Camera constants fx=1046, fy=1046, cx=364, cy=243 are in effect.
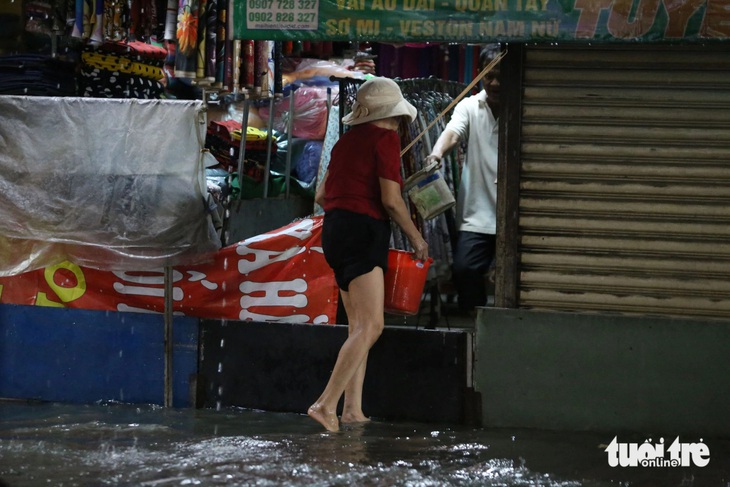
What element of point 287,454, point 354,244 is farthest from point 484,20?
point 287,454

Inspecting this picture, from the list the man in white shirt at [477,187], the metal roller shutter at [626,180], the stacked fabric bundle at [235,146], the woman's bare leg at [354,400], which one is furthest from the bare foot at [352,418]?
the stacked fabric bundle at [235,146]

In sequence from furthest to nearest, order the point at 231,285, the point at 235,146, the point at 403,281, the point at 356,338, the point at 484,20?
the point at 235,146 < the point at 231,285 < the point at 403,281 < the point at 356,338 < the point at 484,20

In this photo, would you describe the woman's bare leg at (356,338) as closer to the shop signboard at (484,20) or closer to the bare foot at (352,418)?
the bare foot at (352,418)

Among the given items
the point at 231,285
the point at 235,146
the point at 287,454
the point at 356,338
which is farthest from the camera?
the point at 235,146

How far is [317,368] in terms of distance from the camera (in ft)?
22.6

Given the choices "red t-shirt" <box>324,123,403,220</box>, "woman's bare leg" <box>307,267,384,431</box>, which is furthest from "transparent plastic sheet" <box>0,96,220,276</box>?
"woman's bare leg" <box>307,267,384,431</box>

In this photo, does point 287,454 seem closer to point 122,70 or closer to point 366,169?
point 366,169

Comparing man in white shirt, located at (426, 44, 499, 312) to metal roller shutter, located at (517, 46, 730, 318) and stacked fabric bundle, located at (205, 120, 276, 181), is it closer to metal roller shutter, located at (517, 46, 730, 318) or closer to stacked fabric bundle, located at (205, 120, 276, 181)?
metal roller shutter, located at (517, 46, 730, 318)

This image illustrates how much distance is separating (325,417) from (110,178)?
6.99 feet

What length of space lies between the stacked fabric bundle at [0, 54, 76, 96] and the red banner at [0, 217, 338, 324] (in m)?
1.41

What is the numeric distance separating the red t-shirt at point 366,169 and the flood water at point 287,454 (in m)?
1.38

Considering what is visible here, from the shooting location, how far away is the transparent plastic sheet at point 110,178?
683 centimetres

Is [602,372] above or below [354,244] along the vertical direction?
below

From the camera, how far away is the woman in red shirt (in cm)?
622
